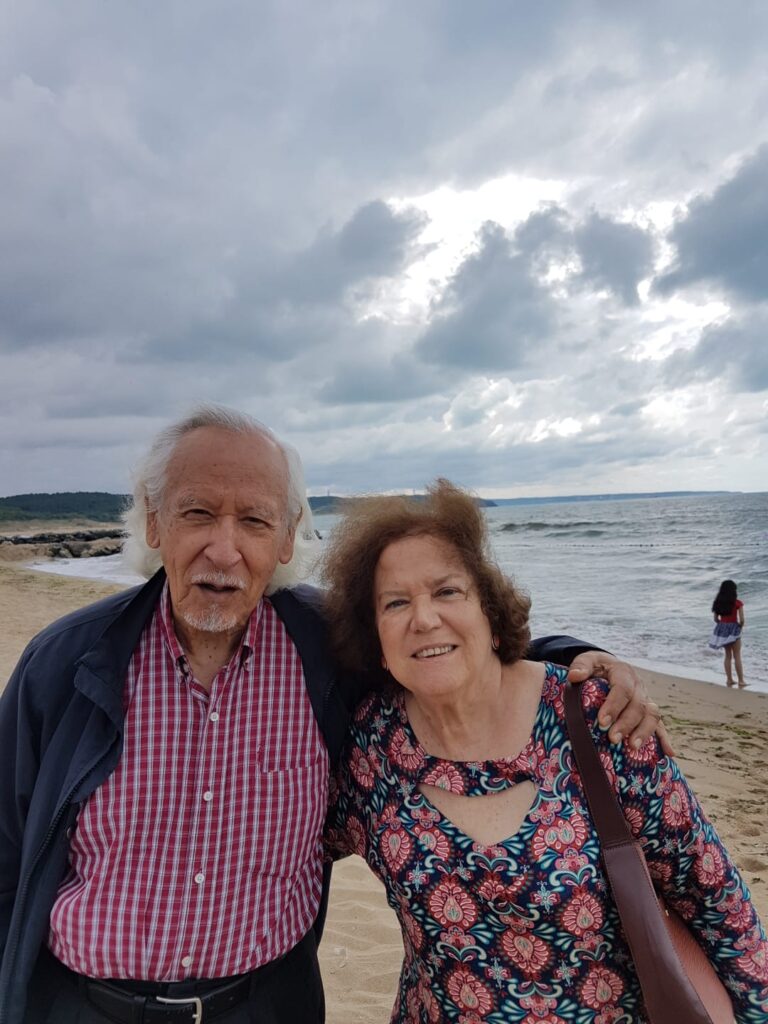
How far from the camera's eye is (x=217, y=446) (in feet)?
8.11

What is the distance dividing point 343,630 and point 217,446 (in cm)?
77

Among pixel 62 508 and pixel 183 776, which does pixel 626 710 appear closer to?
pixel 183 776

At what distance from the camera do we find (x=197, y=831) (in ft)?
6.88

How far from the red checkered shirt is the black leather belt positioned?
0.13 ft

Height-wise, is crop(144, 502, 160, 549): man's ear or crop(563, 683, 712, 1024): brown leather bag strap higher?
crop(144, 502, 160, 549): man's ear

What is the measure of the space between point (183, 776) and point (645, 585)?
854 inches

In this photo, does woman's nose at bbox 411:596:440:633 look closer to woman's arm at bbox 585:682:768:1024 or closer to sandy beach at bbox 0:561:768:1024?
woman's arm at bbox 585:682:768:1024

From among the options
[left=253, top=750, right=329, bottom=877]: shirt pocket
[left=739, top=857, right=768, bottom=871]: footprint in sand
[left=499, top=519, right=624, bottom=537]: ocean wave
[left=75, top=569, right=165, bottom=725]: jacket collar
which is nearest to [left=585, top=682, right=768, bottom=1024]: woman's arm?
[left=253, top=750, right=329, bottom=877]: shirt pocket

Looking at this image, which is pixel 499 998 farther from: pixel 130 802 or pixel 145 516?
pixel 145 516

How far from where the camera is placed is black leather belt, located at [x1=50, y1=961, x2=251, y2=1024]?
197 centimetres

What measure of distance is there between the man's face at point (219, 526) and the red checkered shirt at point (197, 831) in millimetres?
136

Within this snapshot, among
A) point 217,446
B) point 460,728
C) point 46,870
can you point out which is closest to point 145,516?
point 217,446

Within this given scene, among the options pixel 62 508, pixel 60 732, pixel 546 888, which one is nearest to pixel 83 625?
pixel 60 732

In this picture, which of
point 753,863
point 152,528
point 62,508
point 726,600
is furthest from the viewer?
point 62,508
